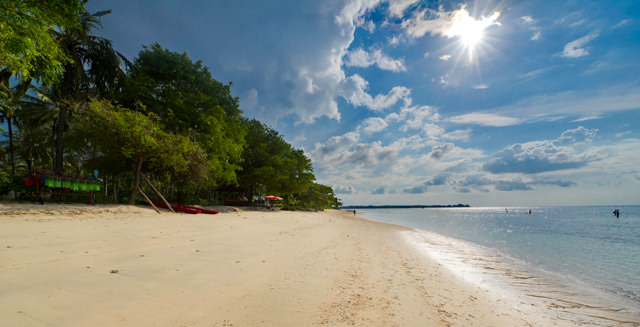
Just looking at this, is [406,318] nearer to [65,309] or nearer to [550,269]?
[65,309]

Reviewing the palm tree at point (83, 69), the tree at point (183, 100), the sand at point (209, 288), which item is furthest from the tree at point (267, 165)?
the sand at point (209, 288)

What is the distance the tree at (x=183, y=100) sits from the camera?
69.4ft

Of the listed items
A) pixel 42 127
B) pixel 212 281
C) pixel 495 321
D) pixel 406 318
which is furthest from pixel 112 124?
pixel 42 127

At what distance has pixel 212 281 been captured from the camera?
421 cm

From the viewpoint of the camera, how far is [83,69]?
1838 centimetres

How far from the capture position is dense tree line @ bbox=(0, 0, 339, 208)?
8.97 m

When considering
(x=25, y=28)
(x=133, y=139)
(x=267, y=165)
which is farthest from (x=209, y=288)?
(x=267, y=165)

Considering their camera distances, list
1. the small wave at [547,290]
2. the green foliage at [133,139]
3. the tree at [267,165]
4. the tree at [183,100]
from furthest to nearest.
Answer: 1. the tree at [267,165]
2. the tree at [183,100]
3. the green foliage at [133,139]
4. the small wave at [547,290]

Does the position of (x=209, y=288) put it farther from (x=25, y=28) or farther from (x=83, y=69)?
(x=83, y=69)

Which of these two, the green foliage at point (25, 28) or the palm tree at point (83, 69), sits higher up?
the palm tree at point (83, 69)

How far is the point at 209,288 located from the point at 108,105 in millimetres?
18451

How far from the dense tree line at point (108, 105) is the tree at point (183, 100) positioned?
0.09 m

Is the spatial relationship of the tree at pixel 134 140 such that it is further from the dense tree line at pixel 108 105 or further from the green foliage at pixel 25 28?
the green foliage at pixel 25 28

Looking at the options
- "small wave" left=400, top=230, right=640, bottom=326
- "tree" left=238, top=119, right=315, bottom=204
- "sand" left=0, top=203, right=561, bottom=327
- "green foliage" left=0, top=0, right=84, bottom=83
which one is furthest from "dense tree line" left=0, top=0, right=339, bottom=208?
"small wave" left=400, top=230, right=640, bottom=326
